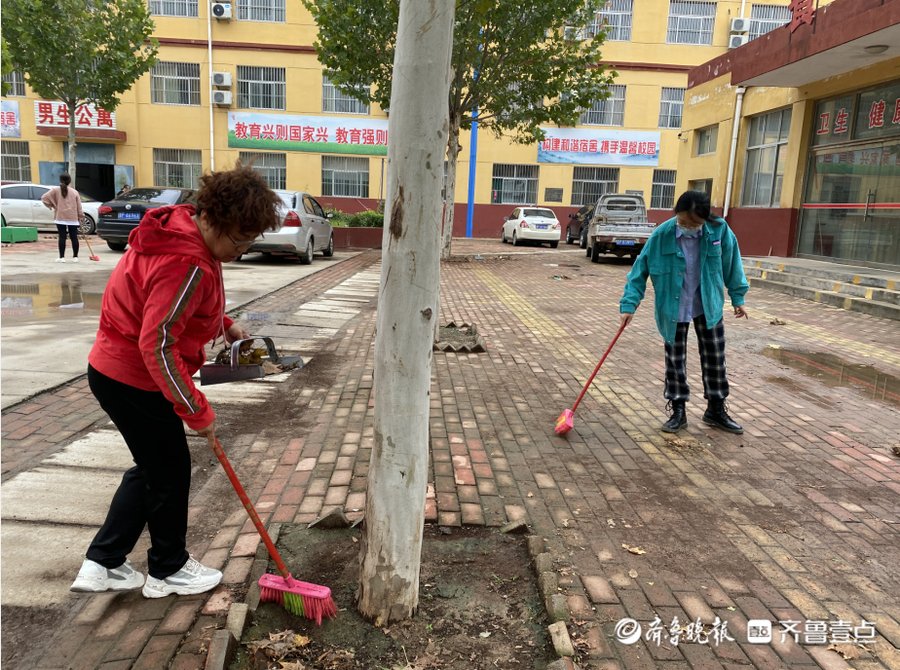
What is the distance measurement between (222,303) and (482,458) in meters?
2.14

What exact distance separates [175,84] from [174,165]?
3366 millimetres

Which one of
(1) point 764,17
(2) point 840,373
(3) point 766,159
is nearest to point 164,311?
(2) point 840,373

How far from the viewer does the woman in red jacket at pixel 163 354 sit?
2.16 m

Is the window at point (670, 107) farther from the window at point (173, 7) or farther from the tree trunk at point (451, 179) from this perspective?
the window at point (173, 7)

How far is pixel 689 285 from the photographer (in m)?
4.52

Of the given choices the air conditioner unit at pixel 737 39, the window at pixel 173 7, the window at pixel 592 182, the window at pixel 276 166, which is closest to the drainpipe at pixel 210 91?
the window at pixel 173 7

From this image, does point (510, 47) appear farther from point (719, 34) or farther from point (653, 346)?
point (719, 34)

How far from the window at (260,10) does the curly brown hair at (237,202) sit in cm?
2915

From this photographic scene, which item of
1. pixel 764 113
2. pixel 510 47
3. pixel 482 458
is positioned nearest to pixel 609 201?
pixel 764 113

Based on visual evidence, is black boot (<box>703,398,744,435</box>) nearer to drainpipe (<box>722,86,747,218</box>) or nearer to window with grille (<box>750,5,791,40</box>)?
drainpipe (<box>722,86,747,218</box>)

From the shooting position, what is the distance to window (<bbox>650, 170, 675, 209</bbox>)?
2917cm

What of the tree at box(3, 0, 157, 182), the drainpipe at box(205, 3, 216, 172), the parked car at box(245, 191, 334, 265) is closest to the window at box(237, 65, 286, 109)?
the drainpipe at box(205, 3, 216, 172)

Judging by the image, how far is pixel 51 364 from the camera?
5.60 metres

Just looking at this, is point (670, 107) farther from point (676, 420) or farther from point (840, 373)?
point (676, 420)
